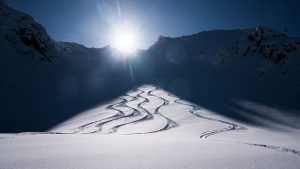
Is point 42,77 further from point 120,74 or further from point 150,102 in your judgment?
point 150,102

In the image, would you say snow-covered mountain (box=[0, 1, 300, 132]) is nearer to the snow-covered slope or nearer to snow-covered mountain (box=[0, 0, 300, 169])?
the snow-covered slope

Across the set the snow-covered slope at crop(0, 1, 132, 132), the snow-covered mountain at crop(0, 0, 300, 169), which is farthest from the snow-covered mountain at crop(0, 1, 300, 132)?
the snow-covered mountain at crop(0, 0, 300, 169)

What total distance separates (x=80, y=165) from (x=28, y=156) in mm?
814

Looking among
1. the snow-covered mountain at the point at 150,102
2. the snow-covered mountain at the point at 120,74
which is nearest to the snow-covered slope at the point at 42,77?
the snow-covered mountain at the point at 120,74

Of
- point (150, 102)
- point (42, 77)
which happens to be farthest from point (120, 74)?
point (150, 102)

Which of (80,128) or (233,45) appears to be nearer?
(80,128)

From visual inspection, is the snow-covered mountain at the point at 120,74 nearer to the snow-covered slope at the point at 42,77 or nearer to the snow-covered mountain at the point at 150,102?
the snow-covered slope at the point at 42,77

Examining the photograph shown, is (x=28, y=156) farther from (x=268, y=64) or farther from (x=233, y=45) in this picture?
(x=233, y=45)

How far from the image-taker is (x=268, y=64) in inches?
1606

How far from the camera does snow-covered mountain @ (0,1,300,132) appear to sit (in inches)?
993

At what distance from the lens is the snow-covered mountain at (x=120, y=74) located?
82.8ft

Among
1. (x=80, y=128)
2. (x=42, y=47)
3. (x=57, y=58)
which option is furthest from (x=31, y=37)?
(x=80, y=128)

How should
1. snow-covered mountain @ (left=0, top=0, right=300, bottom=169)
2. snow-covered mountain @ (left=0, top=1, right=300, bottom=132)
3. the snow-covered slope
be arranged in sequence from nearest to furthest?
snow-covered mountain @ (left=0, top=0, right=300, bottom=169)
the snow-covered slope
snow-covered mountain @ (left=0, top=1, right=300, bottom=132)

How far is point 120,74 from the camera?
46750 mm
